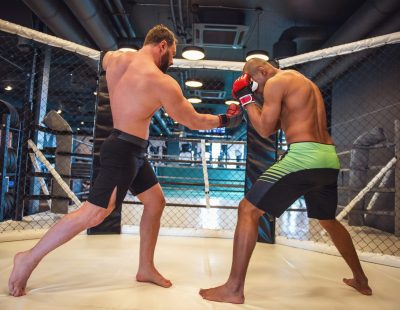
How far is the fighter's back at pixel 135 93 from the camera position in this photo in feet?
5.22

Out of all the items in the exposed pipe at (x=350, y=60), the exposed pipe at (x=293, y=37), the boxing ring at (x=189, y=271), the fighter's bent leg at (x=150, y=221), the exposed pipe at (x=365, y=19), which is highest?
the exposed pipe at (x=293, y=37)

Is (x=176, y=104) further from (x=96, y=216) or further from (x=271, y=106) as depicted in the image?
(x=96, y=216)

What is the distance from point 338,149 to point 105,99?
196 inches

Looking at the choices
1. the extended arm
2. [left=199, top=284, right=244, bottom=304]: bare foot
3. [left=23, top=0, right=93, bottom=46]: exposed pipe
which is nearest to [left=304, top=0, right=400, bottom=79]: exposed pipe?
the extended arm

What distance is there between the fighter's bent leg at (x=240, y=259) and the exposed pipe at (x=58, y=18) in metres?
3.84

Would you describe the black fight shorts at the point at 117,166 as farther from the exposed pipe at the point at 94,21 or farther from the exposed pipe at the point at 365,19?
the exposed pipe at the point at 365,19

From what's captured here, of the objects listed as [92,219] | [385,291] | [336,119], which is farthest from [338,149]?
[92,219]

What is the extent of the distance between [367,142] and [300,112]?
323 centimetres

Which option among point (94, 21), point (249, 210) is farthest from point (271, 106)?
point (94, 21)

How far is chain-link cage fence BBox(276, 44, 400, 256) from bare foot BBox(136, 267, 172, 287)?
220cm

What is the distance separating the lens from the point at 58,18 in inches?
171

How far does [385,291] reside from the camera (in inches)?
69.4

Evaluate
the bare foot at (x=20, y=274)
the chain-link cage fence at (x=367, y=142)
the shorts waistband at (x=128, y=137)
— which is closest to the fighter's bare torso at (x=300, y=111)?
the shorts waistband at (x=128, y=137)

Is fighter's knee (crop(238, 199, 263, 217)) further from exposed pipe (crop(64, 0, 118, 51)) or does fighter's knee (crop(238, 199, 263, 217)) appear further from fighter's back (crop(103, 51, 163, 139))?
exposed pipe (crop(64, 0, 118, 51))
